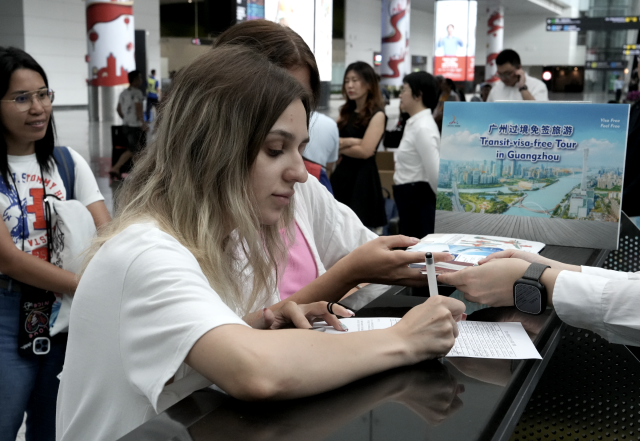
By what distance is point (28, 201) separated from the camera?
6.79 feet

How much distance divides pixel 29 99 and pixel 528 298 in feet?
5.76

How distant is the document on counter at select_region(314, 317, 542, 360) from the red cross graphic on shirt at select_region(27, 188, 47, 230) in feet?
4.01

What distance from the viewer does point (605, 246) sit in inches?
82.4

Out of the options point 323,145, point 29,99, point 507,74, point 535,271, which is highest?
point 507,74

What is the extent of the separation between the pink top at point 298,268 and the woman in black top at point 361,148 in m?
2.94

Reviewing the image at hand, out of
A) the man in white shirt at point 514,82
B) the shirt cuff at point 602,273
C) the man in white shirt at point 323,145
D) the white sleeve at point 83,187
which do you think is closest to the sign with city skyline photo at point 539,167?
the shirt cuff at point 602,273

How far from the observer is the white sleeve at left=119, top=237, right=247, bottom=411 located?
35.6 inches

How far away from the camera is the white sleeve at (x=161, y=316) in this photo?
904mm

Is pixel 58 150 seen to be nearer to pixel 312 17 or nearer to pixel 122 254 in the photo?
pixel 122 254

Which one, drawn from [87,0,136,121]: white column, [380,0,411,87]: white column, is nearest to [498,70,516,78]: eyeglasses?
[87,0,136,121]: white column

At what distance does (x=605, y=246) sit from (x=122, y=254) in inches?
67.1

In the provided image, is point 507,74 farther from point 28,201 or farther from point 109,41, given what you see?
point 109,41

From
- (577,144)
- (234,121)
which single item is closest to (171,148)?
(234,121)

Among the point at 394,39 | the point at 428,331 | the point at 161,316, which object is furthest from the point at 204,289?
the point at 394,39
